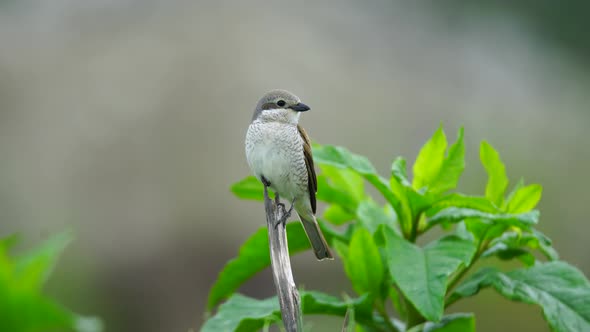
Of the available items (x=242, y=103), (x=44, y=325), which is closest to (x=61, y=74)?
(x=242, y=103)

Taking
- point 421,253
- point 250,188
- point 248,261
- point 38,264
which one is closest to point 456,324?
point 421,253

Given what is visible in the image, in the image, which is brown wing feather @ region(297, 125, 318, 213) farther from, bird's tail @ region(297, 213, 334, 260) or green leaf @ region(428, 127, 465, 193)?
green leaf @ region(428, 127, 465, 193)

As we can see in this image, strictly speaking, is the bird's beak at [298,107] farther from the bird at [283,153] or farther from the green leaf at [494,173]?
the green leaf at [494,173]

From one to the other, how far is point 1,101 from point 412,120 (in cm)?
479

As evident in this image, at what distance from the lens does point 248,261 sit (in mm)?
3566

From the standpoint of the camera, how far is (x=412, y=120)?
29.0ft

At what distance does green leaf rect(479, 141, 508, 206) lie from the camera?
3486 mm

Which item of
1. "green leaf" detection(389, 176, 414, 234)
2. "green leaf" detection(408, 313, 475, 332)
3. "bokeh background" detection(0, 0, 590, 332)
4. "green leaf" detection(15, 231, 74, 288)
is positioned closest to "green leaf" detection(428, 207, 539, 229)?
"green leaf" detection(389, 176, 414, 234)

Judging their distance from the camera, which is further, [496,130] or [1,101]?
[496,130]

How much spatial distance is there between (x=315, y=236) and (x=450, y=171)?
29.2 inches

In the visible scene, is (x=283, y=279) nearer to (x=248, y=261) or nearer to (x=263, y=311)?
(x=263, y=311)

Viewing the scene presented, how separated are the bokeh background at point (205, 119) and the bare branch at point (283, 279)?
292 centimetres

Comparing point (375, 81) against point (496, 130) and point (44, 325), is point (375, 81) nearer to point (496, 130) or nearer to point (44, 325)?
point (496, 130)

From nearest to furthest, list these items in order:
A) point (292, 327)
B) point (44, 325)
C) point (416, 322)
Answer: point (44, 325), point (292, 327), point (416, 322)
